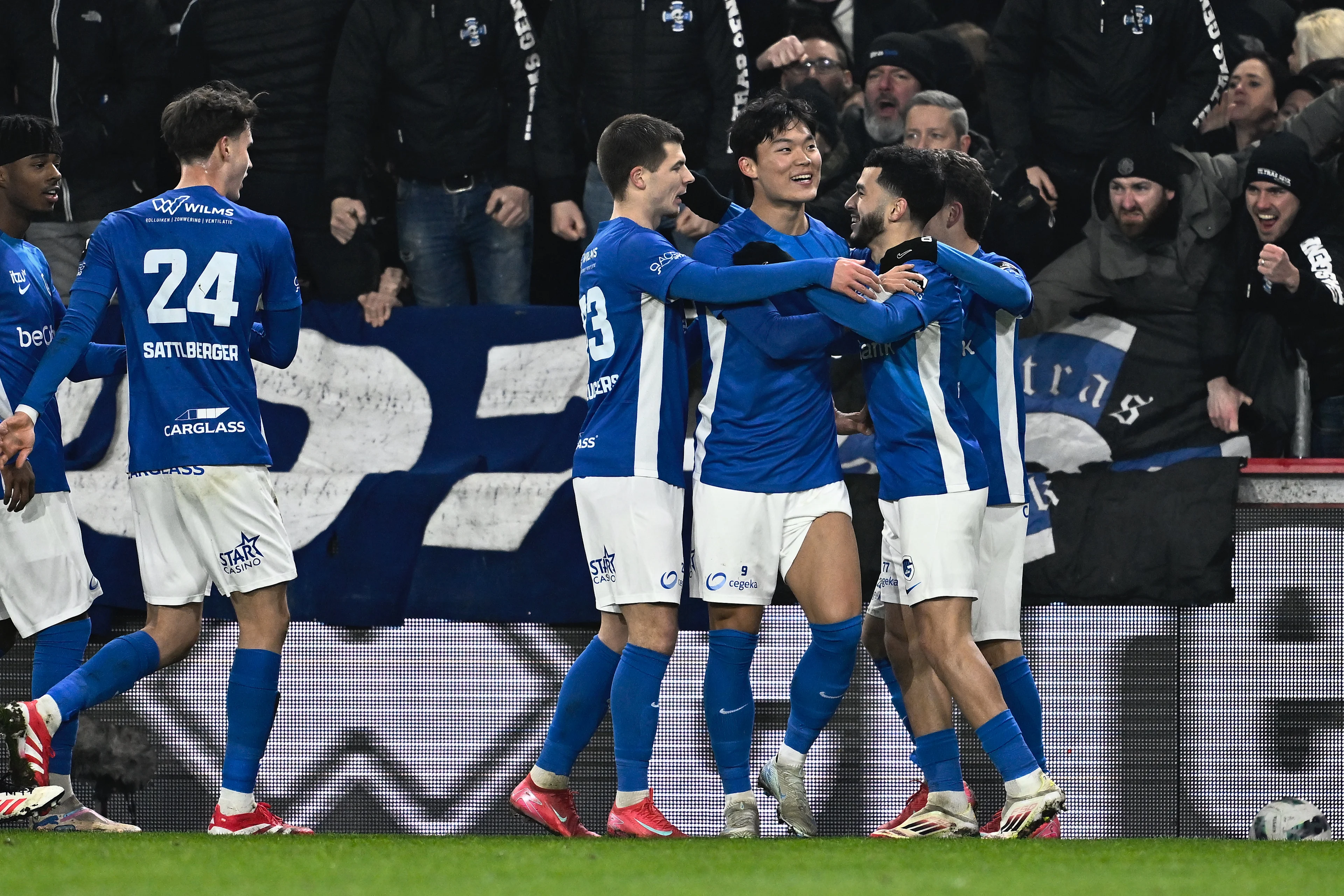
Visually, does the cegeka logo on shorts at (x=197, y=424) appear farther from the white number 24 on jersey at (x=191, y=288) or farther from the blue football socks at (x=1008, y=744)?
the blue football socks at (x=1008, y=744)

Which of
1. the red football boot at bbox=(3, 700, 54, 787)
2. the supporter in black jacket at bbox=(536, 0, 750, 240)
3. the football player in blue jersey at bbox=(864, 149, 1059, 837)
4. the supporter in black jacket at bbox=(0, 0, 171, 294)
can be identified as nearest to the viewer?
the red football boot at bbox=(3, 700, 54, 787)

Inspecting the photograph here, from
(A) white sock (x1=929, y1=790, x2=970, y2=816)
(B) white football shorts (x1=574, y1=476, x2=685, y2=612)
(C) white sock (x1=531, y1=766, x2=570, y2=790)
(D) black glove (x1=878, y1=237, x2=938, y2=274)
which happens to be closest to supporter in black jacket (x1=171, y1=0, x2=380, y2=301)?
(B) white football shorts (x1=574, y1=476, x2=685, y2=612)

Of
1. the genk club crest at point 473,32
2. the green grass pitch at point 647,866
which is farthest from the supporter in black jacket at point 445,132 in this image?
the green grass pitch at point 647,866

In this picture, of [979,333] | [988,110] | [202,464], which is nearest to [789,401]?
[979,333]

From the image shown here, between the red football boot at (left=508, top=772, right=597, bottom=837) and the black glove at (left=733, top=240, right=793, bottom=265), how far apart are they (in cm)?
167

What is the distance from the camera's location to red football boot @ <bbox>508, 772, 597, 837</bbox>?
473cm

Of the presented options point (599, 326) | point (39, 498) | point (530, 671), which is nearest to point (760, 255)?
point (599, 326)

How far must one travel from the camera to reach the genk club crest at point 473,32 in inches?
276

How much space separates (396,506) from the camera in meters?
6.09

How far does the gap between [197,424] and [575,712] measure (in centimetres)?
140

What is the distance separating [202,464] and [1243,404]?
405 centimetres

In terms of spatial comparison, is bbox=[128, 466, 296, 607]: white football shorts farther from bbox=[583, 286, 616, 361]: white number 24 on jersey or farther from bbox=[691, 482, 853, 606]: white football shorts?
bbox=[691, 482, 853, 606]: white football shorts

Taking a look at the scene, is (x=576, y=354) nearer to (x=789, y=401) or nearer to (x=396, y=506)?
(x=396, y=506)

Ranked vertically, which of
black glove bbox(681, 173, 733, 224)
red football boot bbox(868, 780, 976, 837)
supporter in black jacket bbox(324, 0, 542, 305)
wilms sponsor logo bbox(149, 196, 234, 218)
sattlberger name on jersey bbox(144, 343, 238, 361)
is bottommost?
red football boot bbox(868, 780, 976, 837)
